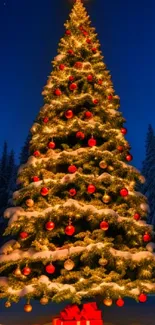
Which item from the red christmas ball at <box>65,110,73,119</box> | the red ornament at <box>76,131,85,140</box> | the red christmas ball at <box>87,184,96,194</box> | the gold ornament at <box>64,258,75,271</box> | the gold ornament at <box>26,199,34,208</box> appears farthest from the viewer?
the red christmas ball at <box>65,110,73,119</box>

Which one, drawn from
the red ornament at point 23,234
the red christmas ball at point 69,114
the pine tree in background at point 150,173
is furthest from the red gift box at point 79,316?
the pine tree in background at point 150,173

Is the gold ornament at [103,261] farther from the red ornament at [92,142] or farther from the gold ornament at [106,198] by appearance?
the red ornament at [92,142]

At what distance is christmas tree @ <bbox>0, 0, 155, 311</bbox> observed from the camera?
706 cm

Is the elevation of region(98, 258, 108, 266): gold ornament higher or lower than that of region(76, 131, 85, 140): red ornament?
lower

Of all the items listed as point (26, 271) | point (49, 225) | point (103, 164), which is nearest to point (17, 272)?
point (26, 271)

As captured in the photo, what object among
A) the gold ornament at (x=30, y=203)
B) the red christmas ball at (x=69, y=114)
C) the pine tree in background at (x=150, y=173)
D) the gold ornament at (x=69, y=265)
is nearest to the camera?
the gold ornament at (x=69, y=265)

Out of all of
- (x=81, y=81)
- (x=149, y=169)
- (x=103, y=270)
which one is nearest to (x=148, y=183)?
(x=149, y=169)

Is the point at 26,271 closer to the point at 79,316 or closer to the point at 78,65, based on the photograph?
the point at 79,316

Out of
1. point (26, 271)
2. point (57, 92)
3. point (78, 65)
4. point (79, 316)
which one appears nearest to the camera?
point (26, 271)

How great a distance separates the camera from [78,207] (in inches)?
299

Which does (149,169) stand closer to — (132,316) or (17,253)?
(132,316)

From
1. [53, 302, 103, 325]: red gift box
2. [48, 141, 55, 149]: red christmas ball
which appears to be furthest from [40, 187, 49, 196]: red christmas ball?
[53, 302, 103, 325]: red gift box

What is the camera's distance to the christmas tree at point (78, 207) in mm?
7059

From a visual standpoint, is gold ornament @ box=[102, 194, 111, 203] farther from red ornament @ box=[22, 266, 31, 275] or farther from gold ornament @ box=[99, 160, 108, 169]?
red ornament @ box=[22, 266, 31, 275]
